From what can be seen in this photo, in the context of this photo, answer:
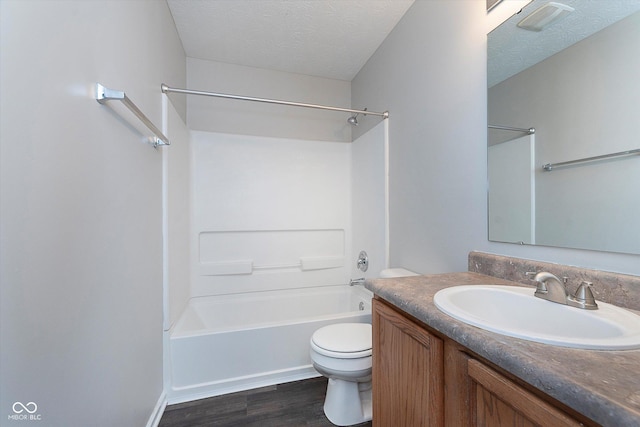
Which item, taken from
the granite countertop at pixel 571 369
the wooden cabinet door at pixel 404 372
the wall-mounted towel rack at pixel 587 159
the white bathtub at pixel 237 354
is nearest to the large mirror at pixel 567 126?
the wall-mounted towel rack at pixel 587 159

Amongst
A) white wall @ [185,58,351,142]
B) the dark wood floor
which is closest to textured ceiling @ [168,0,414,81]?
white wall @ [185,58,351,142]

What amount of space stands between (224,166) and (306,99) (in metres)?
1.09

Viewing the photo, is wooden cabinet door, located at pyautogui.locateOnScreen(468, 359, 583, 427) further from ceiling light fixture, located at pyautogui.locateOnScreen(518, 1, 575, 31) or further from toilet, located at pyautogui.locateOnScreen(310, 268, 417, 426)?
Result: ceiling light fixture, located at pyautogui.locateOnScreen(518, 1, 575, 31)

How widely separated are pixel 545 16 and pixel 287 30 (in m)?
1.59

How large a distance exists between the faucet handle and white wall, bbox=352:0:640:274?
0.54 feet

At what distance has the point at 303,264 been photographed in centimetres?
250

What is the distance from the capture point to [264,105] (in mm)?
2475

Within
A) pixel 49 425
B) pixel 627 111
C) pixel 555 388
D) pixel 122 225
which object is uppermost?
pixel 627 111

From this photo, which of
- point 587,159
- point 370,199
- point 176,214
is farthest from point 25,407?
point 370,199

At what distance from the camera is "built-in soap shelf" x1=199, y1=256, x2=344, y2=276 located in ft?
7.36

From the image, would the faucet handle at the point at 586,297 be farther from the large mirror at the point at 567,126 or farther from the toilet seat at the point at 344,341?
the toilet seat at the point at 344,341

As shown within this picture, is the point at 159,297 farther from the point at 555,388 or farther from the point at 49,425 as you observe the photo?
the point at 555,388

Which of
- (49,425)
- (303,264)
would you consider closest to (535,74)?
(49,425)

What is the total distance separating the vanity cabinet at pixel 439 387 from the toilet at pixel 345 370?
285mm
